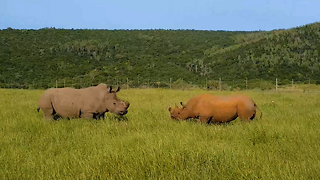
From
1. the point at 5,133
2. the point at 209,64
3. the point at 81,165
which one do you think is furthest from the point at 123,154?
the point at 209,64

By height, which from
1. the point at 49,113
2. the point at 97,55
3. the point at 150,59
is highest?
the point at 97,55

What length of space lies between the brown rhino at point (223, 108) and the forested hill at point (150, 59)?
24659 mm

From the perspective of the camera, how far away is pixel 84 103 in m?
9.03

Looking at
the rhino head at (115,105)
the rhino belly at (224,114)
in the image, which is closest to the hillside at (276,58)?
the rhino belly at (224,114)

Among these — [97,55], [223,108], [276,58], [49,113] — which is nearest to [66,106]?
[49,113]

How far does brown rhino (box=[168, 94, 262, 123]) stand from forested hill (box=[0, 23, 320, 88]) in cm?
2466

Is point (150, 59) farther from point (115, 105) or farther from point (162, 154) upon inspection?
point (162, 154)

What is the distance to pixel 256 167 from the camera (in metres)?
4.19

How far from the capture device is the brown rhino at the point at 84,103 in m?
8.96

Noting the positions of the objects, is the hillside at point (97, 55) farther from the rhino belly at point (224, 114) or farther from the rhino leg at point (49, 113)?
Result: the rhino belly at point (224, 114)

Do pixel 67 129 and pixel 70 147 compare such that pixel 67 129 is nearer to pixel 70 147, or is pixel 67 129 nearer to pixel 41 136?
pixel 41 136

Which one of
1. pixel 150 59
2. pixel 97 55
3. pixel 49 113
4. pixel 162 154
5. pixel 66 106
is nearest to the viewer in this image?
pixel 162 154

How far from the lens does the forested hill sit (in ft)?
123

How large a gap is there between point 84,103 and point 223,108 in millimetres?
3695
